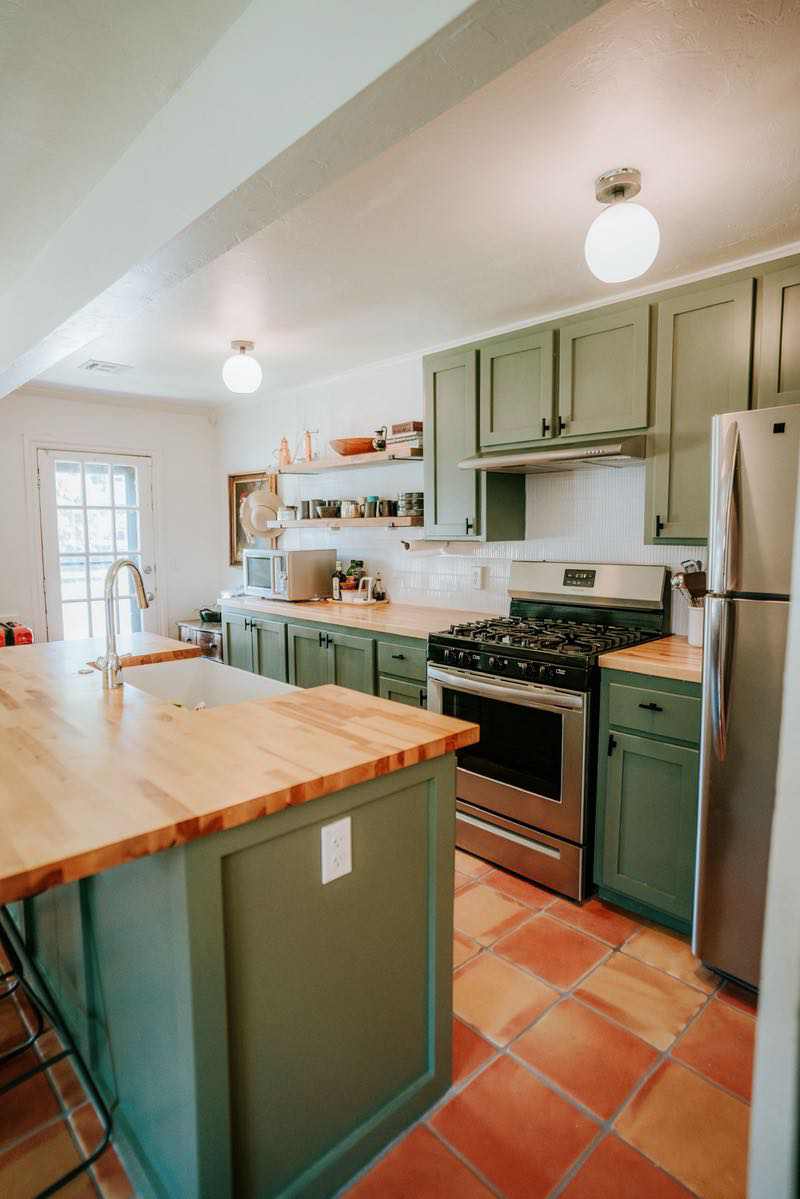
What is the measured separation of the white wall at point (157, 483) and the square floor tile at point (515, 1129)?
170 inches

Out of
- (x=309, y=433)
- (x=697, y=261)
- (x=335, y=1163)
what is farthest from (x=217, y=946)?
(x=309, y=433)

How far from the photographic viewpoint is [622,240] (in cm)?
182

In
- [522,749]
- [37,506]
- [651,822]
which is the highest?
[37,506]

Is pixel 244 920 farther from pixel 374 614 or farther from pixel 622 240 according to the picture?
pixel 374 614

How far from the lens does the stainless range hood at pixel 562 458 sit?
8.25ft

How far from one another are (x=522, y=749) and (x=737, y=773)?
2.81ft

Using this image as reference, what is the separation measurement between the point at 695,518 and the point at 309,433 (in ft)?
9.11

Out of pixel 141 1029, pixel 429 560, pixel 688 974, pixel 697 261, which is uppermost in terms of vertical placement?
pixel 697 261

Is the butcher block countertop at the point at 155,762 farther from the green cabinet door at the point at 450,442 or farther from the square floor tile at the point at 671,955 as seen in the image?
the green cabinet door at the point at 450,442

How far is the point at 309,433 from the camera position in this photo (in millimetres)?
4453

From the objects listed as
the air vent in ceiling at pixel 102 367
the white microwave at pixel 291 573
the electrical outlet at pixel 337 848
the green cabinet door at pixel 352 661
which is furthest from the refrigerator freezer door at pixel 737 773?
the air vent in ceiling at pixel 102 367

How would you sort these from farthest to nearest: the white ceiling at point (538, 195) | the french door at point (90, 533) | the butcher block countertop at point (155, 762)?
the french door at point (90, 533) → the white ceiling at point (538, 195) → the butcher block countertop at point (155, 762)

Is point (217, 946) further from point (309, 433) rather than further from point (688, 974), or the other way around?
point (309, 433)

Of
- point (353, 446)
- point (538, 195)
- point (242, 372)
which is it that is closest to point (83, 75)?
point (538, 195)
